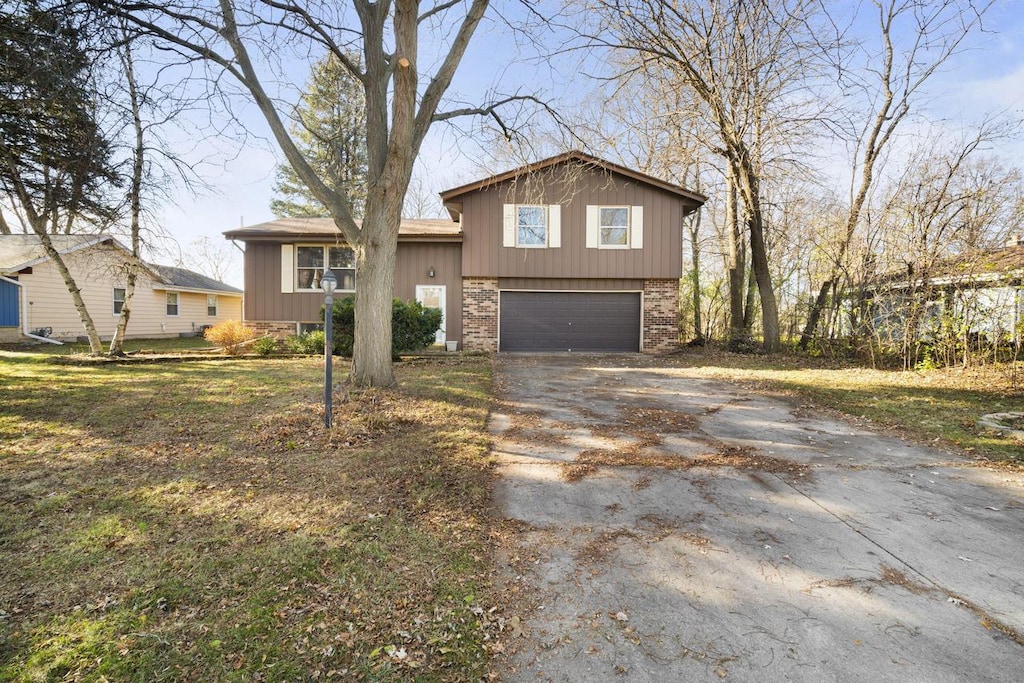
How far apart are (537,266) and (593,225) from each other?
2.03 meters

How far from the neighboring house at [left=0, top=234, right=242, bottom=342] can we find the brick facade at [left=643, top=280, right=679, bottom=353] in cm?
1320

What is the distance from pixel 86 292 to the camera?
16828 mm

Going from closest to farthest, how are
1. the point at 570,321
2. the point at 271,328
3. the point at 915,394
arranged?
the point at 915,394 → the point at 570,321 → the point at 271,328

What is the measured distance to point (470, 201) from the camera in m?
13.7

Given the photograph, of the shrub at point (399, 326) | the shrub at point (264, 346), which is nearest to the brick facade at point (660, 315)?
the shrub at point (399, 326)

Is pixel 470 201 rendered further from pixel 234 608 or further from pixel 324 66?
pixel 234 608

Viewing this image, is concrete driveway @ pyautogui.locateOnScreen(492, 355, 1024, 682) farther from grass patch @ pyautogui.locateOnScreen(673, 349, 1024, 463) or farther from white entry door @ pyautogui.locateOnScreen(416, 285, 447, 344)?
white entry door @ pyautogui.locateOnScreen(416, 285, 447, 344)

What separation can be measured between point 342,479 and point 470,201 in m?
11.1

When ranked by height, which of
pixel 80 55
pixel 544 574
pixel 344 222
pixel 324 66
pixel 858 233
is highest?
pixel 324 66

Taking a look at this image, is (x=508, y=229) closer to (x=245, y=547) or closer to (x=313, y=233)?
(x=313, y=233)

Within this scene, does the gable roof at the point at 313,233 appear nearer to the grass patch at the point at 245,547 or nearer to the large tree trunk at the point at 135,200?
the large tree trunk at the point at 135,200

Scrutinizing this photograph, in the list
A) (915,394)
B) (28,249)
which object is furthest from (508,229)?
(28,249)

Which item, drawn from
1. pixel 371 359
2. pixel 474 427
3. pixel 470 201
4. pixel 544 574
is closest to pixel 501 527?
pixel 544 574

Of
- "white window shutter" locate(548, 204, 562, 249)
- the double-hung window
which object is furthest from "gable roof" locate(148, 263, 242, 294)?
"white window shutter" locate(548, 204, 562, 249)
